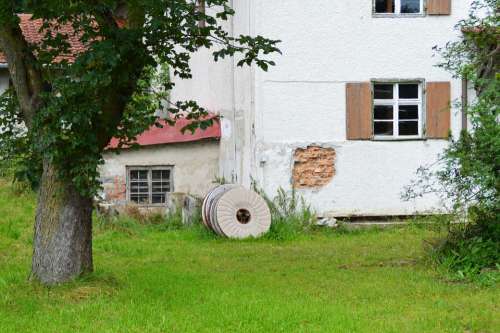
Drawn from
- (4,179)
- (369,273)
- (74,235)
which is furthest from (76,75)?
(4,179)

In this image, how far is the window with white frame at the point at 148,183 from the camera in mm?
17922

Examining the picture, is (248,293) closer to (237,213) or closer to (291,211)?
(237,213)

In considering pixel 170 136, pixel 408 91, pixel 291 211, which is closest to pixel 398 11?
pixel 408 91

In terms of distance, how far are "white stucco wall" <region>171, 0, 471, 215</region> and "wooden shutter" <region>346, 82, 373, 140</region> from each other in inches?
5.4

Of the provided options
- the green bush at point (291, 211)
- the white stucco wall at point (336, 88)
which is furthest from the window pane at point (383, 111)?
the green bush at point (291, 211)

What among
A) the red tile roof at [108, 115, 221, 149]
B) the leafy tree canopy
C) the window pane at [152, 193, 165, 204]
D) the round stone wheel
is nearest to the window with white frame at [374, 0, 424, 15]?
the red tile roof at [108, 115, 221, 149]

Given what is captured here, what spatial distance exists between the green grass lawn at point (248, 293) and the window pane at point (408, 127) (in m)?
2.93

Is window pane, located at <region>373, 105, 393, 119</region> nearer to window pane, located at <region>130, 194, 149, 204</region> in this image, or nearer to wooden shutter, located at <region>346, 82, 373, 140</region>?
wooden shutter, located at <region>346, 82, 373, 140</region>

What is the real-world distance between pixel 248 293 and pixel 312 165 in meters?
6.78

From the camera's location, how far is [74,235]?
906cm

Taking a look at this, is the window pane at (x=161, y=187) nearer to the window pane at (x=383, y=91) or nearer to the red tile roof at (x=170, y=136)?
the red tile roof at (x=170, y=136)

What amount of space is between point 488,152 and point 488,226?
1.06 m

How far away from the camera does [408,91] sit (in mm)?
15797

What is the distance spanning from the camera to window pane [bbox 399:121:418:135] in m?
15.8
